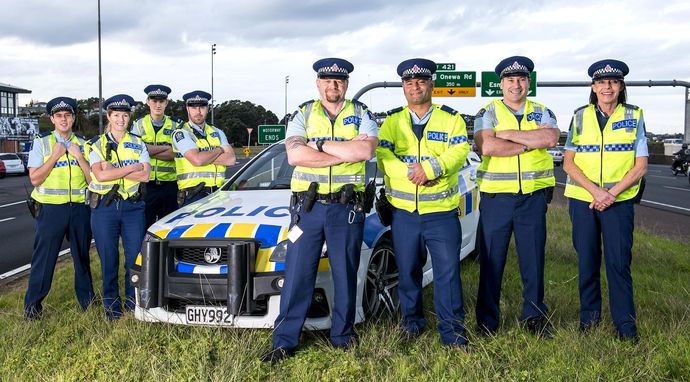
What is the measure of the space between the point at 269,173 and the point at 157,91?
1.37m

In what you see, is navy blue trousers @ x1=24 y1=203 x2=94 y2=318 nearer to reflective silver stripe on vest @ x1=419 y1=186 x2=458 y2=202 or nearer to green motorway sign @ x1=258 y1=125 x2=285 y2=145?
reflective silver stripe on vest @ x1=419 y1=186 x2=458 y2=202

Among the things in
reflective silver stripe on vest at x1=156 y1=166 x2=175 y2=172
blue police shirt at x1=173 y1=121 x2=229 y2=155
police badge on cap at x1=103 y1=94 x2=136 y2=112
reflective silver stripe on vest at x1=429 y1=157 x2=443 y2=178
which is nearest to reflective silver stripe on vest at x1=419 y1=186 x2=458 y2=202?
reflective silver stripe on vest at x1=429 y1=157 x2=443 y2=178

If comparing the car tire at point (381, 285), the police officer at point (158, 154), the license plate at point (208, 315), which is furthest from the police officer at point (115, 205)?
the car tire at point (381, 285)

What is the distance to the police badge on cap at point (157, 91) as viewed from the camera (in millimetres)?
6238

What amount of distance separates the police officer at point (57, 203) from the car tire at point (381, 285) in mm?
2316

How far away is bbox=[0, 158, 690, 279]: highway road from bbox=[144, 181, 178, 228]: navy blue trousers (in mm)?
1836

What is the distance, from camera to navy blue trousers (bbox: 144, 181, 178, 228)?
6160 millimetres

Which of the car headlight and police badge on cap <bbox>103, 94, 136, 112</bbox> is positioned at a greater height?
police badge on cap <bbox>103, 94, 136, 112</bbox>

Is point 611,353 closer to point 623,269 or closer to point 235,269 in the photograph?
point 623,269

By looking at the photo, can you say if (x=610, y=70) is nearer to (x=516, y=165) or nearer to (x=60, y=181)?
(x=516, y=165)

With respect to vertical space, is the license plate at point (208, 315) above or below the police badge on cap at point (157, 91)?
below

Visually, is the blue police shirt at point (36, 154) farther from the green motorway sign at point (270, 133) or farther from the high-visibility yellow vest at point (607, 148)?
the green motorway sign at point (270, 133)

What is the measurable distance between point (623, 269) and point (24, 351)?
385 centimetres

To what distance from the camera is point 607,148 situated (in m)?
4.38
